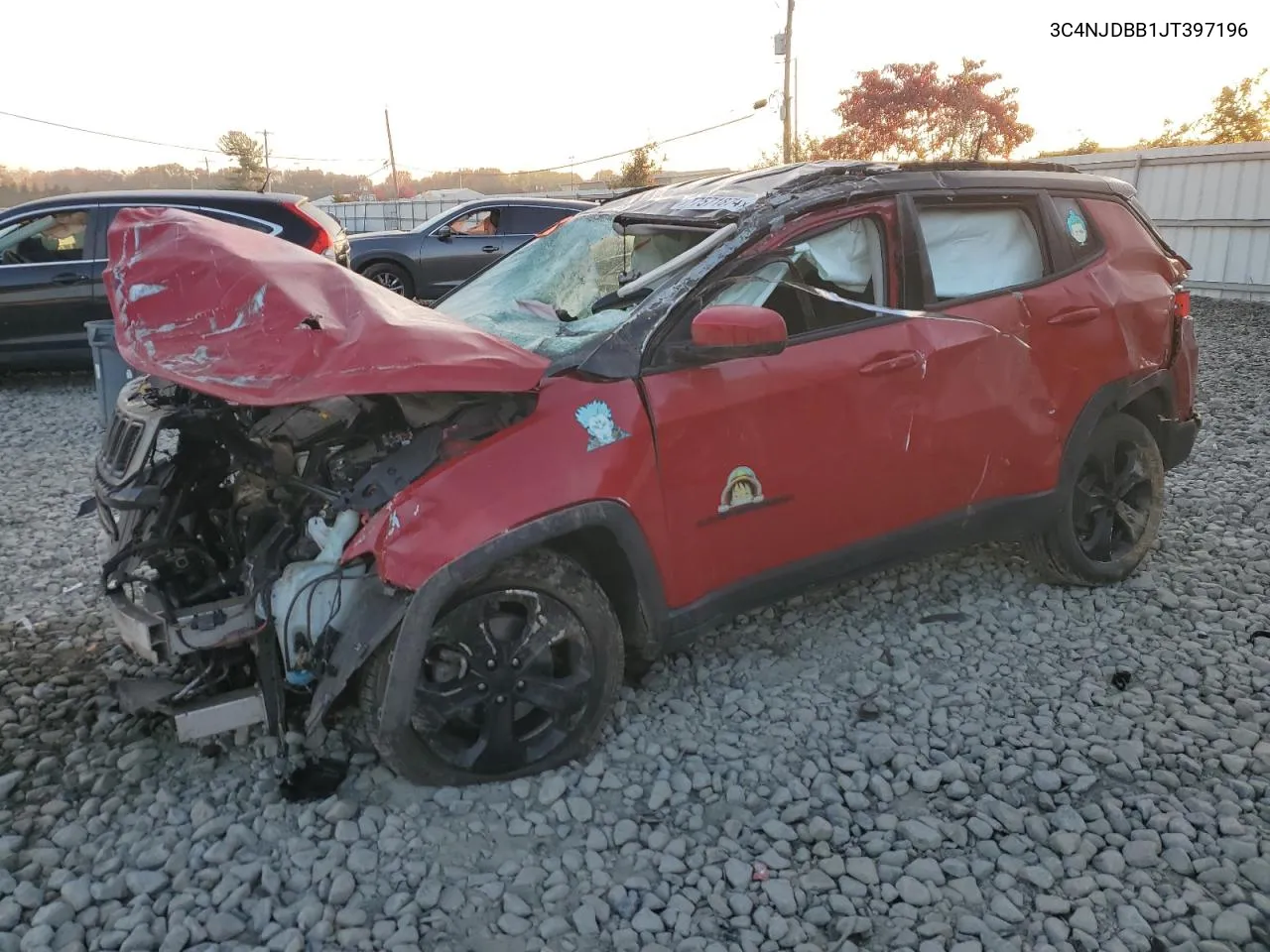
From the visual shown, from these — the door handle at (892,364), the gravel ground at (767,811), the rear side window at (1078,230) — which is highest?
the rear side window at (1078,230)

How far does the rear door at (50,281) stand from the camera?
25.4ft

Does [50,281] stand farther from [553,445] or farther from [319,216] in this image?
[553,445]

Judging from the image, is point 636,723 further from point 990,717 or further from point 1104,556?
point 1104,556

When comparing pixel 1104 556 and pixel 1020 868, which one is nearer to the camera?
pixel 1020 868

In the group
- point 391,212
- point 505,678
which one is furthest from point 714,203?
point 391,212

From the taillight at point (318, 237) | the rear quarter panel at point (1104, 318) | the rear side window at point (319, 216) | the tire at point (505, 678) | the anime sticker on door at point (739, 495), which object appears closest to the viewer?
the tire at point (505, 678)

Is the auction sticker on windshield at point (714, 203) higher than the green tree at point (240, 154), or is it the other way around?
the green tree at point (240, 154)

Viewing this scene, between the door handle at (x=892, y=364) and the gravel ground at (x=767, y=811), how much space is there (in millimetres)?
1122

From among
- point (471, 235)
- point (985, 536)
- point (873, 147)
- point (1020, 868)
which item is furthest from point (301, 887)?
point (873, 147)

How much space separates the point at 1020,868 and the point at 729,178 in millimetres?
2739

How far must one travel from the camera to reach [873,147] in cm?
2566

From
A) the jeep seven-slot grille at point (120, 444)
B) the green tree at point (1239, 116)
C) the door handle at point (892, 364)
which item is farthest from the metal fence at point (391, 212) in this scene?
the jeep seven-slot grille at point (120, 444)

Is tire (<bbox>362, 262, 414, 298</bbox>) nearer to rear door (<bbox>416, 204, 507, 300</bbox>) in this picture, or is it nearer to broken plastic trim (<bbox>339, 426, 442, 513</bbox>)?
rear door (<bbox>416, 204, 507, 300</bbox>)

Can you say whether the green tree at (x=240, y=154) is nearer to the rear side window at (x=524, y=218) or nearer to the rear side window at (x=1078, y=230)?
the rear side window at (x=524, y=218)
